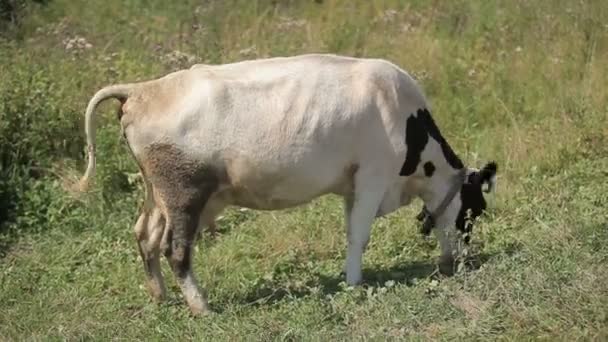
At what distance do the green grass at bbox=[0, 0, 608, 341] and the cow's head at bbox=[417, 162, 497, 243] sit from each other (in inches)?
9.7

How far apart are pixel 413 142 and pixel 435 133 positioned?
29 cm

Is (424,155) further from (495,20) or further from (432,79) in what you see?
(495,20)

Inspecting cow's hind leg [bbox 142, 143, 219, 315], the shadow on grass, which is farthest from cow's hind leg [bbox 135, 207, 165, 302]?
the shadow on grass

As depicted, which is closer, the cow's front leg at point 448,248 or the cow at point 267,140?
the cow at point 267,140

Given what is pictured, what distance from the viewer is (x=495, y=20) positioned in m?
13.6

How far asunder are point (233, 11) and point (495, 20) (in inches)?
153

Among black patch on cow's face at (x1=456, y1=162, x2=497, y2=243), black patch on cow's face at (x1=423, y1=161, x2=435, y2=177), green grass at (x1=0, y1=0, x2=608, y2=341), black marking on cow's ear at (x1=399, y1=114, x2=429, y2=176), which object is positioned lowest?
green grass at (x1=0, y1=0, x2=608, y2=341)

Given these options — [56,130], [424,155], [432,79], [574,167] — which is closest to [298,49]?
[432,79]

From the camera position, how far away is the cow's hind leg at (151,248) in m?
7.98

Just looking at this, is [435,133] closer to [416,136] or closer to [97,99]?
[416,136]

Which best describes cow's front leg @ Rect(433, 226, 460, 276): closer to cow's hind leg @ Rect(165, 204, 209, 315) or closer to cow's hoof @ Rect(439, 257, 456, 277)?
cow's hoof @ Rect(439, 257, 456, 277)

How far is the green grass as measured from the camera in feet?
21.3

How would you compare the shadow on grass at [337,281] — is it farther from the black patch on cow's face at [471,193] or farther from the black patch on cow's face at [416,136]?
the black patch on cow's face at [416,136]

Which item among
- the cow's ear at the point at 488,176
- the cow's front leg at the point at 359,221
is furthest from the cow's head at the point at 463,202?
the cow's front leg at the point at 359,221
